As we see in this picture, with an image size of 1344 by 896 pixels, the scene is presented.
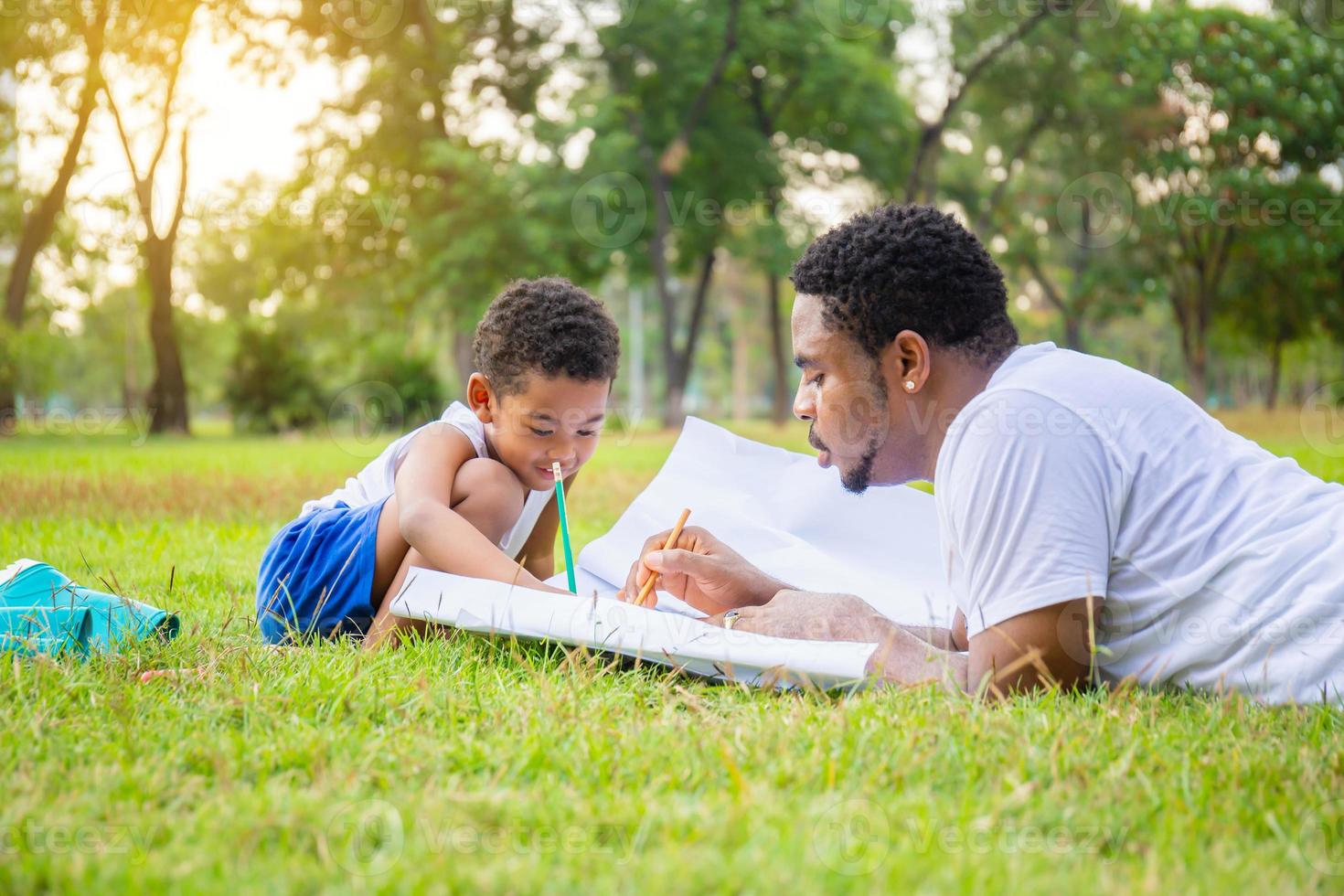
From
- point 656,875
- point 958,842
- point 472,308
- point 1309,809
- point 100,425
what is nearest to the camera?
point 656,875

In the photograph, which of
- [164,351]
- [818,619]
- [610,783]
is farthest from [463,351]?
[610,783]

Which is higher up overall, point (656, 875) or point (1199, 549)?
point (1199, 549)

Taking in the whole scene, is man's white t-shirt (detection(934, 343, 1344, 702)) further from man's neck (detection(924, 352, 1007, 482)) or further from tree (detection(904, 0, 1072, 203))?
tree (detection(904, 0, 1072, 203))

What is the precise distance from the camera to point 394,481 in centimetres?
304

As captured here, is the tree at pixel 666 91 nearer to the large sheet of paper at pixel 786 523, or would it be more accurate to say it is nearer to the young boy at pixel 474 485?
the large sheet of paper at pixel 786 523

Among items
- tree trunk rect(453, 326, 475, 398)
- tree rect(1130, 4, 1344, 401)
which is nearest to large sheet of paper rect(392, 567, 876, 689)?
tree trunk rect(453, 326, 475, 398)

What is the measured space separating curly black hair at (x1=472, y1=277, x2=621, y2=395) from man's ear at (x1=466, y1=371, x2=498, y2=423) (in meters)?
0.02

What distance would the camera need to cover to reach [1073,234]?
887 inches

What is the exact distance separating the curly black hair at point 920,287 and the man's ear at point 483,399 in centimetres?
125

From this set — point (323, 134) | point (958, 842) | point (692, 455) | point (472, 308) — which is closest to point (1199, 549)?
point (958, 842)

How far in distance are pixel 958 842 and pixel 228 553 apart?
11.7 ft

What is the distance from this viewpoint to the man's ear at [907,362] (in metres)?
2.18

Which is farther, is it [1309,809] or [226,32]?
[226,32]

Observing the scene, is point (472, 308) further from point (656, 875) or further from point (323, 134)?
point (656, 875)
